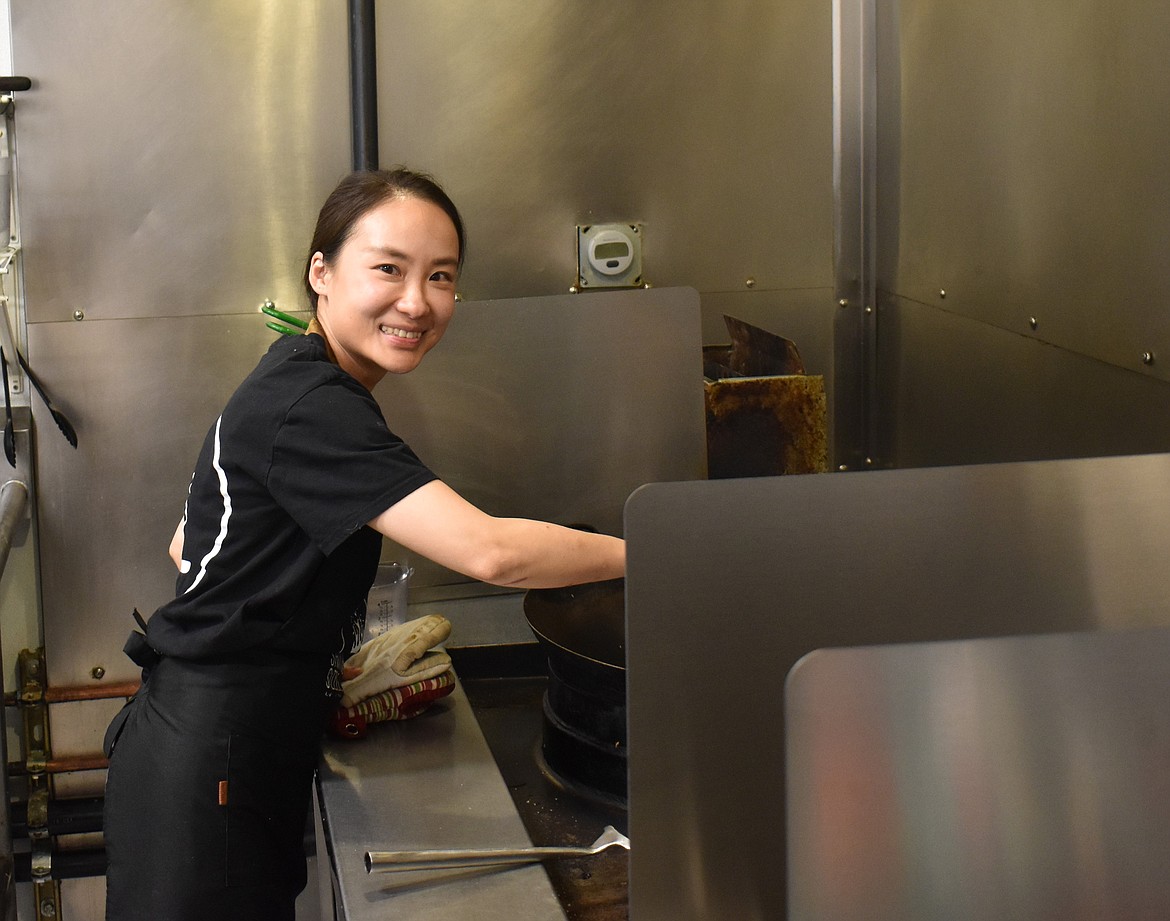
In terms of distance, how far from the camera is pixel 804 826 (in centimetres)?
63

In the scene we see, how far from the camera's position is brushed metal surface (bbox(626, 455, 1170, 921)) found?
0.74 meters

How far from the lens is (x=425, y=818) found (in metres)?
1.14

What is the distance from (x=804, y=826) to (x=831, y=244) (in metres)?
1.49

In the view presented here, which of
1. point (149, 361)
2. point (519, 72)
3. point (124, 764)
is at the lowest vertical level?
point (124, 764)

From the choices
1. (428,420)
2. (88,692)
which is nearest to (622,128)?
(428,420)

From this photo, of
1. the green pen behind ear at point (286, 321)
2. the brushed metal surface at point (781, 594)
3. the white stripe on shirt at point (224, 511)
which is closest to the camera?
the brushed metal surface at point (781, 594)

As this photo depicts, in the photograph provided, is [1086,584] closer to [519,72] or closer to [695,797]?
[695,797]

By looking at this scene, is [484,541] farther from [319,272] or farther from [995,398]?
[995,398]

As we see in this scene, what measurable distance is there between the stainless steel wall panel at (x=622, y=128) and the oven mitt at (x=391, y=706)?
699 millimetres

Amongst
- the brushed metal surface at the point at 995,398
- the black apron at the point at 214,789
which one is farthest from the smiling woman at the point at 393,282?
the brushed metal surface at the point at 995,398

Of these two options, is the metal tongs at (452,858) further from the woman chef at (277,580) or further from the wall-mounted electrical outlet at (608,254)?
the wall-mounted electrical outlet at (608,254)

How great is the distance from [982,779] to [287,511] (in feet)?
2.15

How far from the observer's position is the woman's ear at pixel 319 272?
4.14 ft

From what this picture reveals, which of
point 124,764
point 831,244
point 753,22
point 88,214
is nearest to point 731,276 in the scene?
point 831,244
